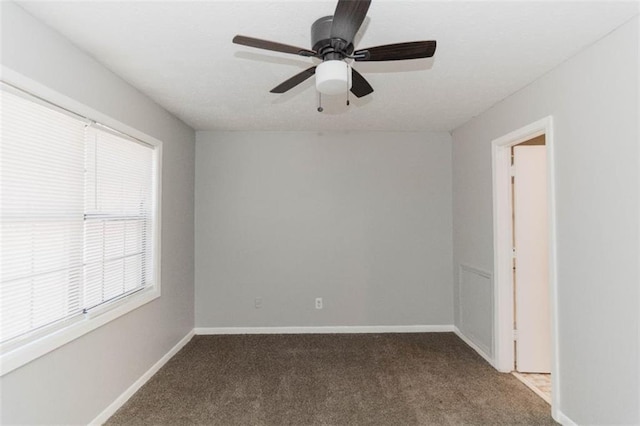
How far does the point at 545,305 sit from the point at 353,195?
7.43 ft

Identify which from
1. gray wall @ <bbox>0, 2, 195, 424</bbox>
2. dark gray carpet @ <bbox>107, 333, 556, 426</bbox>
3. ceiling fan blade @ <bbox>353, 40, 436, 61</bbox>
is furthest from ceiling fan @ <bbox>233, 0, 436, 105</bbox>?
dark gray carpet @ <bbox>107, 333, 556, 426</bbox>

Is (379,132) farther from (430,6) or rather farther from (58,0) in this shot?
(58,0)

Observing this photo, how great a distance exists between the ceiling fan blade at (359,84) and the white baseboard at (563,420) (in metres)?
2.51

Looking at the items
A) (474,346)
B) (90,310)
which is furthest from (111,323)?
(474,346)

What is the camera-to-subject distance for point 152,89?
289 centimetres

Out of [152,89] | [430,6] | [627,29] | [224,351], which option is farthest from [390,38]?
[224,351]

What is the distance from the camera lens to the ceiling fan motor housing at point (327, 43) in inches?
65.3

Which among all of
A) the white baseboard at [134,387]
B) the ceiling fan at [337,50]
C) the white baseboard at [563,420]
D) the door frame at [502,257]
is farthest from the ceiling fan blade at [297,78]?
the white baseboard at [563,420]

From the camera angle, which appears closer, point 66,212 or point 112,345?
point 66,212

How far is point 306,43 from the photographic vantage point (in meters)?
2.12

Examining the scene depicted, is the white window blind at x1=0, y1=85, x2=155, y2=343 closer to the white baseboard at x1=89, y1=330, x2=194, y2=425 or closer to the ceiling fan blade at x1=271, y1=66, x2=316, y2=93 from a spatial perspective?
the white baseboard at x1=89, y1=330, x2=194, y2=425

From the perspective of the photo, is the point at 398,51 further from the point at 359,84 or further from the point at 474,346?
the point at 474,346

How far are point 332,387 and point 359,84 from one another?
235 centimetres

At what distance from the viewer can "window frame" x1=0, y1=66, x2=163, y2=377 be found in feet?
5.71
